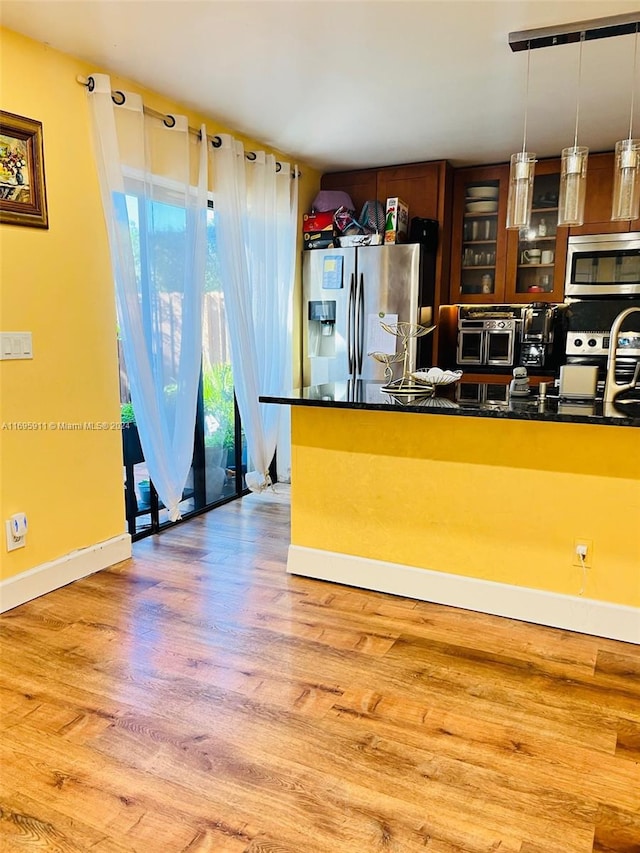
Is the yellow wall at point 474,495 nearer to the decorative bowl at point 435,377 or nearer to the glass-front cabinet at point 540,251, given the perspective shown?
the decorative bowl at point 435,377

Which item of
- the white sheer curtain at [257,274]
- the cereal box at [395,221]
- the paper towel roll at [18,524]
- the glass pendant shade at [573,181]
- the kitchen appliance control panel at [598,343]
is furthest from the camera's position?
the cereal box at [395,221]

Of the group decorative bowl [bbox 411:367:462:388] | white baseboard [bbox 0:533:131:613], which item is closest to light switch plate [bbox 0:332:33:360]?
white baseboard [bbox 0:533:131:613]

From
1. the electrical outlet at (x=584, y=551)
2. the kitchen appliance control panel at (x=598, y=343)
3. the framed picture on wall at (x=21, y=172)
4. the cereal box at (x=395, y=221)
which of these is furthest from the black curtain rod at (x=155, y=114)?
the electrical outlet at (x=584, y=551)

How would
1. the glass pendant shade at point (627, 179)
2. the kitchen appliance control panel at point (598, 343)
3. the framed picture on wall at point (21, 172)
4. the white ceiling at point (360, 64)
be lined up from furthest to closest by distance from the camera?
the kitchen appliance control panel at point (598, 343)
the framed picture on wall at point (21, 172)
the white ceiling at point (360, 64)
the glass pendant shade at point (627, 179)

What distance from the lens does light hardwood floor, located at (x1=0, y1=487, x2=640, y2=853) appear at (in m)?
1.52

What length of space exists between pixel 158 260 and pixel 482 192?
2627 mm

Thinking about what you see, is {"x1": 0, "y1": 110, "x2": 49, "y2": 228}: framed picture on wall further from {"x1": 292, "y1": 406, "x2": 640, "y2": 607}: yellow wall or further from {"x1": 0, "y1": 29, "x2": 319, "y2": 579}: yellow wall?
{"x1": 292, "y1": 406, "x2": 640, "y2": 607}: yellow wall

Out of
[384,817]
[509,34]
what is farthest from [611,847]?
[509,34]

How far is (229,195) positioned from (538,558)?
8.77 feet

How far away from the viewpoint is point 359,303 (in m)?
4.47

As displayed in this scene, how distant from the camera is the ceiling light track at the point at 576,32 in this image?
244cm

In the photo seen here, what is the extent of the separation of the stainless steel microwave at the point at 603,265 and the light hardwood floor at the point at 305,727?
2.70 meters

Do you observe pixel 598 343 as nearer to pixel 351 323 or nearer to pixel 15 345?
pixel 351 323

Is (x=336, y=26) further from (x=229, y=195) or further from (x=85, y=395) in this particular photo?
(x=85, y=395)
